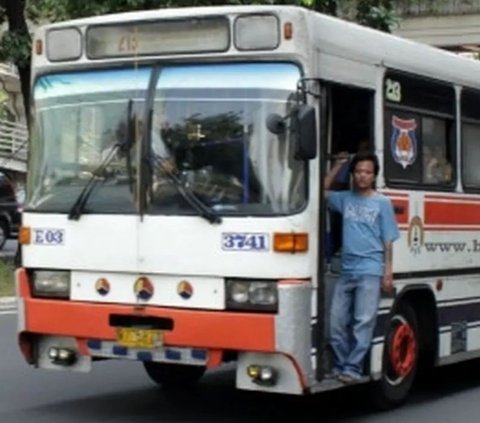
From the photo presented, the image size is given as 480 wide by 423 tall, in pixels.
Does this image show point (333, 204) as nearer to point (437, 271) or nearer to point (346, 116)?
point (346, 116)

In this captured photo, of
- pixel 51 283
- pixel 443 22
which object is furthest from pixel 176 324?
pixel 443 22

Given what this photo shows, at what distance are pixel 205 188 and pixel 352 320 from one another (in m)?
1.42

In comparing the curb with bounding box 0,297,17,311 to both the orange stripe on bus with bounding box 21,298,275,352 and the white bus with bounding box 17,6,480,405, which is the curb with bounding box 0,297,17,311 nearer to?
the white bus with bounding box 17,6,480,405

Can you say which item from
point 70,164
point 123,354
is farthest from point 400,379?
point 70,164

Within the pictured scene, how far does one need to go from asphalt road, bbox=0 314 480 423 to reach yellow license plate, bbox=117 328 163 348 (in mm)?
822

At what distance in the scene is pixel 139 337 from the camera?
8648mm

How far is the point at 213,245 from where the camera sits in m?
8.45

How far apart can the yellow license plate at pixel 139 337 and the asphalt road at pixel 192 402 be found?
822 millimetres

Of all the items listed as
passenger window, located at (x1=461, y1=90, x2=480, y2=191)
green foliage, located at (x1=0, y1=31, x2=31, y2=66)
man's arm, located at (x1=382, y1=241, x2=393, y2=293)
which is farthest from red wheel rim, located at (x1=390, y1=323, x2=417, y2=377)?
green foliage, located at (x1=0, y1=31, x2=31, y2=66)

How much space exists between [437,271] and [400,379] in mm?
957

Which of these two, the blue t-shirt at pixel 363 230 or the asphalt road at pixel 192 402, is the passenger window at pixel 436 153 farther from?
the asphalt road at pixel 192 402

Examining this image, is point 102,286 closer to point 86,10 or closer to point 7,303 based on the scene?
point 7,303

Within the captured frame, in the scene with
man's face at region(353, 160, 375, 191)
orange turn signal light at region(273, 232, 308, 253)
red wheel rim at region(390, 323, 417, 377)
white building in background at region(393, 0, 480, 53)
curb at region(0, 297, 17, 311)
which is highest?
white building in background at region(393, 0, 480, 53)

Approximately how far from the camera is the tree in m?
19.6
